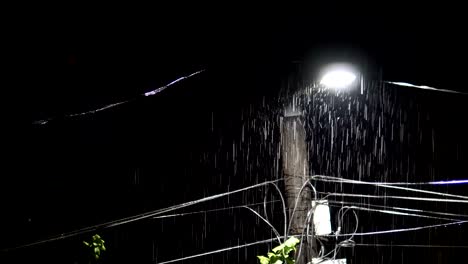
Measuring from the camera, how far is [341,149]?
1659cm

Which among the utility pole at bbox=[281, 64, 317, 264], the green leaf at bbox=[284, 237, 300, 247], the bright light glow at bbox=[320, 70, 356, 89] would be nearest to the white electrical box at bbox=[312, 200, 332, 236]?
the utility pole at bbox=[281, 64, 317, 264]

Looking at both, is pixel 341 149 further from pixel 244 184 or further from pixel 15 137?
pixel 15 137

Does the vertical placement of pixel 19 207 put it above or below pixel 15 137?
below

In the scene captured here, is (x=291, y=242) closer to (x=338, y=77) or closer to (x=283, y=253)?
(x=283, y=253)

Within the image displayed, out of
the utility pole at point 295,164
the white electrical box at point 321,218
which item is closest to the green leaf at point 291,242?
the utility pole at point 295,164

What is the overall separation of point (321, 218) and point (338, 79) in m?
2.41

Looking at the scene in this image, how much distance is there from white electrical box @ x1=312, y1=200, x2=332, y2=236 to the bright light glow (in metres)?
2.02

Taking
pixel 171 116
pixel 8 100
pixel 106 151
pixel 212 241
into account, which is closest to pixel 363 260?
pixel 212 241

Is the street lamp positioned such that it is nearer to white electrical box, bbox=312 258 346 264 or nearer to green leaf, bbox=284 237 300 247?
green leaf, bbox=284 237 300 247

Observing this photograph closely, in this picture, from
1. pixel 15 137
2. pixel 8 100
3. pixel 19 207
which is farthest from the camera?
pixel 19 207

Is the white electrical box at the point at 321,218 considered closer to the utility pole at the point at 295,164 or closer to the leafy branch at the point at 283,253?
the utility pole at the point at 295,164

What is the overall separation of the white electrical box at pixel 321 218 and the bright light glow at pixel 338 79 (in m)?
2.02

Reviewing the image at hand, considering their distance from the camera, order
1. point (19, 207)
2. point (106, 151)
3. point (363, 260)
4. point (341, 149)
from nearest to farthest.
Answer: point (19, 207), point (106, 151), point (363, 260), point (341, 149)

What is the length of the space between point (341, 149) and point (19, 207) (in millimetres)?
12953
